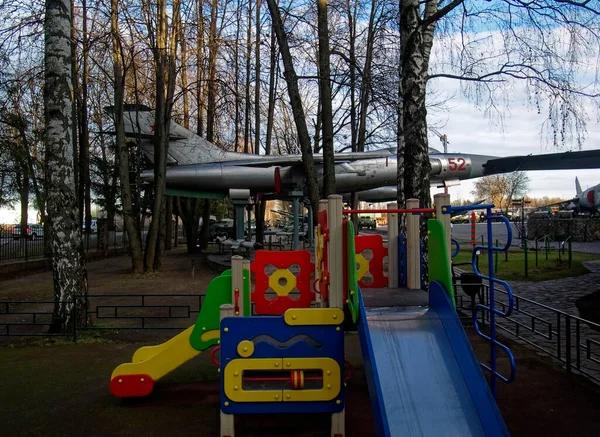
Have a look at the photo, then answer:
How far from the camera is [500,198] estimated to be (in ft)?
240

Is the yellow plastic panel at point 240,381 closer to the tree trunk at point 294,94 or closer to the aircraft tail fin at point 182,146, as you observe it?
the tree trunk at point 294,94

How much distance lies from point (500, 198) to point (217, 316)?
74791 mm

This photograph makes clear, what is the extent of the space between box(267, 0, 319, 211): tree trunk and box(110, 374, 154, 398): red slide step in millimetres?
5639

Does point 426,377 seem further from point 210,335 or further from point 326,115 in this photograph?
point 326,115

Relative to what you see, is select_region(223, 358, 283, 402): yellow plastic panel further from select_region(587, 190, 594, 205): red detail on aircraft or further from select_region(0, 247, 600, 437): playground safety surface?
select_region(587, 190, 594, 205): red detail on aircraft

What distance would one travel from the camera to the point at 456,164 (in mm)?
20906

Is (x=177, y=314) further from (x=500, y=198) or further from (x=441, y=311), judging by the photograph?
(x=500, y=198)

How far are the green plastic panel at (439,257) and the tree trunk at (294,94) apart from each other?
5910mm

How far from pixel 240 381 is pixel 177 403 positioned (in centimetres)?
133

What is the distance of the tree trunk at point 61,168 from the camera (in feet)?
24.3

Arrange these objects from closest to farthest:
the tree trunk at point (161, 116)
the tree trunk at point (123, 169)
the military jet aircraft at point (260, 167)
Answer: the tree trunk at point (123, 169) < the tree trunk at point (161, 116) < the military jet aircraft at point (260, 167)

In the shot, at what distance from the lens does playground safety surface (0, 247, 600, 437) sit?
4328 millimetres

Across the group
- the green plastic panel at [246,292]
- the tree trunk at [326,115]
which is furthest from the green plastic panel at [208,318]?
the tree trunk at [326,115]

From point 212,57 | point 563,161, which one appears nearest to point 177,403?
point 563,161
